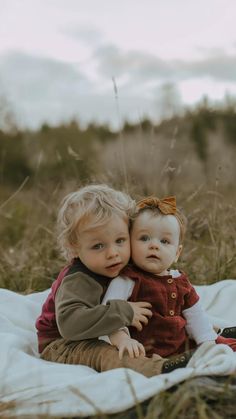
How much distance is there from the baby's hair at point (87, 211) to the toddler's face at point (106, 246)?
0.03 meters

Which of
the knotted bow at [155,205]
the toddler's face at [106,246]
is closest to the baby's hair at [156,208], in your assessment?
the knotted bow at [155,205]

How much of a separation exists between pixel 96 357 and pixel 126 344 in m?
0.16

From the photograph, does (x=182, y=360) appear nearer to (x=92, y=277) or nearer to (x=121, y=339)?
(x=121, y=339)

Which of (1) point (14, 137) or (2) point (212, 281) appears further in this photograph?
(1) point (14, 137)

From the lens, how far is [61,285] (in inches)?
124

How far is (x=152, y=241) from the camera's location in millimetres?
3119

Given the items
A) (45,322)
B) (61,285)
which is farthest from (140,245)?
(45,322)

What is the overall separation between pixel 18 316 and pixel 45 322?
0.56 m

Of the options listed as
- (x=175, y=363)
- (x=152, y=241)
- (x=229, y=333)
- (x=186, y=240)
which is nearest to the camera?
(x=175, y=363)

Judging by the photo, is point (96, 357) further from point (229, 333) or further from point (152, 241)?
point (229, 333)

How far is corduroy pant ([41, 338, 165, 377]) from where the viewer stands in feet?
9.42

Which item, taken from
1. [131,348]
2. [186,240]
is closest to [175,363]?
[131,348]

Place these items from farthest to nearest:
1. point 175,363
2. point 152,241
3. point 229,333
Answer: point 229,333 < point 152,241 < point 175,363

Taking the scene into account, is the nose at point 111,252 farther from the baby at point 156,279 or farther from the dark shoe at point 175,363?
the dark shoe at point 175,363
